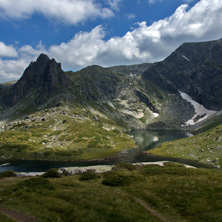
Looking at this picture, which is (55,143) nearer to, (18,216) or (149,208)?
(18,216)

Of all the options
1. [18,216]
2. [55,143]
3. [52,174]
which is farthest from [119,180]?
[55,143]

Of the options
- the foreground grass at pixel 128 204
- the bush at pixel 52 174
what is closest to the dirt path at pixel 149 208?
the foreground grass at pixel 128 204

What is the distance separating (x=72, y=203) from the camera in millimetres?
22328

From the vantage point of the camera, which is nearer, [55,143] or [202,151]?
[202,151]

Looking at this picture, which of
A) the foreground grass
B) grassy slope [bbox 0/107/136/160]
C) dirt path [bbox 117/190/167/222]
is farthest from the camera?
grassy slope [bbox 0/107/136/160]

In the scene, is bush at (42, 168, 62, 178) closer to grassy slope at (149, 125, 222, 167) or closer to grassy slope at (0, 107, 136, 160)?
grassy slope at (0, 107, 136, 160)

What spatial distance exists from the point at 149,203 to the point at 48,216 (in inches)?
507

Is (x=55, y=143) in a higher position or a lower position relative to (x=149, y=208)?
lower

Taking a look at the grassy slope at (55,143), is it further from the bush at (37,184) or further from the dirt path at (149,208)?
the dirt path at (149,208)

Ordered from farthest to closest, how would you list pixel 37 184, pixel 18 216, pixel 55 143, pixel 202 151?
pixel 55 143 → pixel 202 151 → pixel 37 184 → pixel 18 216

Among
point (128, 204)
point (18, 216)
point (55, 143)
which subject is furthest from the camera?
point (55, 143)

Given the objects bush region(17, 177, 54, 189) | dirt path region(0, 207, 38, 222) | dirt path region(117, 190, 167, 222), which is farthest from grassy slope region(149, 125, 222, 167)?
dirt path region(0, 207, 38, 222)

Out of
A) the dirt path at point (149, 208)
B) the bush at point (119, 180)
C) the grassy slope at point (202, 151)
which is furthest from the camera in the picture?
the grassy slope at point (202, 151)

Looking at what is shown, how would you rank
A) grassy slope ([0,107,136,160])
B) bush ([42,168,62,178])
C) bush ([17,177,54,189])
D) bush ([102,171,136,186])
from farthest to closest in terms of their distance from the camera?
grassy slope ([0,107,136,160])
bush ([42,168,62,178])
bush ([102,171,136,186])
bush ([17,177,54,189])
